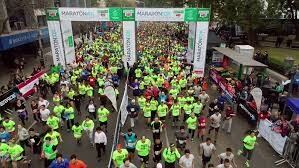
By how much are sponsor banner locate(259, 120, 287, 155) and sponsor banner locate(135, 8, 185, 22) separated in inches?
456

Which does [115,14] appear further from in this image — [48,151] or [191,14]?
[48,151]

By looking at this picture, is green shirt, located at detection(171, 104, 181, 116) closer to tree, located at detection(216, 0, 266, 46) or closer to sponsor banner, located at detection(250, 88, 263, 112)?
sponsor banner, located at detection(250, 88, 263, 112)

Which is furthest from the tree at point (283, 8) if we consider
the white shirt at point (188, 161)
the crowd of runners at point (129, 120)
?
the white shirt at point (188, 161)

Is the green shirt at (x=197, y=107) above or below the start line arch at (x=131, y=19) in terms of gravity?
below

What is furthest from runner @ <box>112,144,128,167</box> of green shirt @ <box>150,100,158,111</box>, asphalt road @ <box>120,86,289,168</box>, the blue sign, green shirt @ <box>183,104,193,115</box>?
the blue sign

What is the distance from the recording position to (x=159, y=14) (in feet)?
74.6

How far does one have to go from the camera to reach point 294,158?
37.7 ft

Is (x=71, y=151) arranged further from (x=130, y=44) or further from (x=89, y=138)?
(x=130, y=44)

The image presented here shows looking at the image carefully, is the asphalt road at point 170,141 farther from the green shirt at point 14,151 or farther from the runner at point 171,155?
the runner at point 171,155

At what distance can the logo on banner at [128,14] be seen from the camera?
900 inches

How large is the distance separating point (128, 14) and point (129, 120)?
33.9ft

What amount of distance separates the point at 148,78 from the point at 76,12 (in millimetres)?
9089

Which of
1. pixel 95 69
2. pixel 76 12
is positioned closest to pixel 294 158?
pixel 95 69

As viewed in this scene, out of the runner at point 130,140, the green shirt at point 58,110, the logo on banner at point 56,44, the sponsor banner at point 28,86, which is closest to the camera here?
the runner at point 130,140
